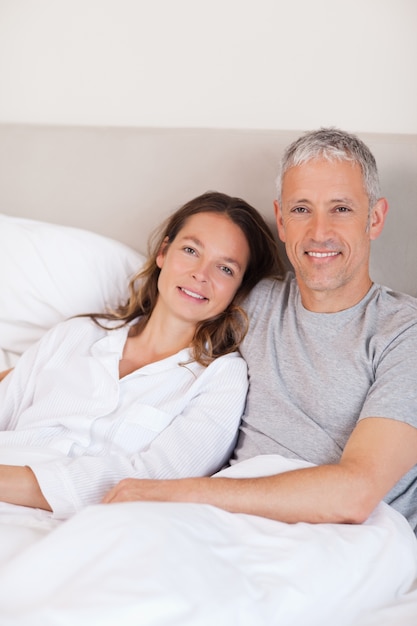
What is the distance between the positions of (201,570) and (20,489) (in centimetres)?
51

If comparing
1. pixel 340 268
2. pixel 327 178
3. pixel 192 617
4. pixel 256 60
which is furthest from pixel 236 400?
pixel 256 60

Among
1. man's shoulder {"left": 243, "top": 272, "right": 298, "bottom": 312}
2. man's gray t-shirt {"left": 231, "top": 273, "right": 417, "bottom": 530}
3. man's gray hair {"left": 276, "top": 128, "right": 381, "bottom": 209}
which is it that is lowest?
man's gray t-shirt {"left": 231, "top": 273, "right": 417, "bottom": 530}

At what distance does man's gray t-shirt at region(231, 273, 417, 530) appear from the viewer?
135 centimetres

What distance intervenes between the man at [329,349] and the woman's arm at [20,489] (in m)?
0.16

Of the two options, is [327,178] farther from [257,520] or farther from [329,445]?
[257,520]

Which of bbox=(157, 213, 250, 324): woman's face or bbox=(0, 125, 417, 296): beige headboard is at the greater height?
bbox=(0, 125, 417, 296): beige headboard

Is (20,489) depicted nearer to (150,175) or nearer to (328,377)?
(328,377)

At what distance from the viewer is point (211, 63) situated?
2000 millimetres

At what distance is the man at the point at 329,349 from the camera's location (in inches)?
49.9

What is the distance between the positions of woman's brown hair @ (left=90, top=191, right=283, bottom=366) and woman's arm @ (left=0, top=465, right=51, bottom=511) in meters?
0.44

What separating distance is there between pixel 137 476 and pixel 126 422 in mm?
140

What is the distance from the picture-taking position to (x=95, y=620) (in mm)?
872

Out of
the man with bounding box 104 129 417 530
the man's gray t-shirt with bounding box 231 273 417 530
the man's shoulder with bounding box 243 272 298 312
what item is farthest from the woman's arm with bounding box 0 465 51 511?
the man's shoulder with bounding box 243 272 298 312

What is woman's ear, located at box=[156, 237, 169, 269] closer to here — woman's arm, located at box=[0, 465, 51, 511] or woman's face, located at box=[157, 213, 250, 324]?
woman's face, located at box=[157, 213, 250, 324]
